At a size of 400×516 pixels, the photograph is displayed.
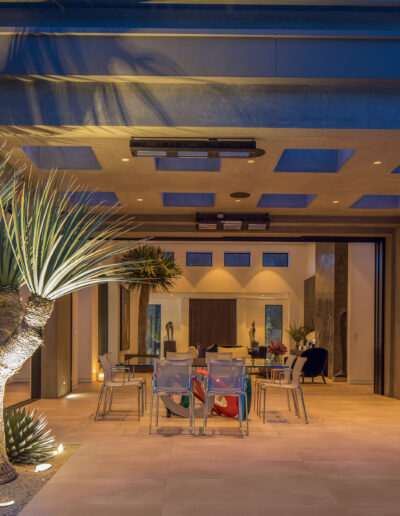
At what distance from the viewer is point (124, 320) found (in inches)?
593

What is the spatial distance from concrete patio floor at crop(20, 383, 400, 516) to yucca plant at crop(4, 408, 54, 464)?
0.95 feet

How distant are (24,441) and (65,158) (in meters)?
3.23

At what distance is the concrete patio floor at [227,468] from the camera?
4.25 metres

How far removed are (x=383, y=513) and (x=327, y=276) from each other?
989 cm

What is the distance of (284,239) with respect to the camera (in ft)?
36.4

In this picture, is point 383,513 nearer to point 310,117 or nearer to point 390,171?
point 310,117

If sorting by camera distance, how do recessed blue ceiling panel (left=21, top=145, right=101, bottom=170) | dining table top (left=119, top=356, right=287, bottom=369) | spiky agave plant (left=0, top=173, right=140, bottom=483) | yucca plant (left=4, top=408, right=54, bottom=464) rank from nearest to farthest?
spiky agave plant (left=0, top=173, right=140, bottom=483) < yucca plant (left=4, top=408, right=54, bottom=464) < recessed blue ceiling panel (left=21, top=145, right=101, bottom=170) < dining table top (left=119, top=356, right=287, bottom=369)

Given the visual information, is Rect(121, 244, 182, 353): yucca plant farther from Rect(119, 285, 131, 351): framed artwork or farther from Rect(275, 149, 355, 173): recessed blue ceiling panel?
Rect(275, 149, 355, 173): recessed blue ceiling panel

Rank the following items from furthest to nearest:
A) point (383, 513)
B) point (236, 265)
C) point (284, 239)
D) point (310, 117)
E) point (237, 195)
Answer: point (236, 265), point (284, 239), point (237, 195), point (310, 117), point (383, 513)

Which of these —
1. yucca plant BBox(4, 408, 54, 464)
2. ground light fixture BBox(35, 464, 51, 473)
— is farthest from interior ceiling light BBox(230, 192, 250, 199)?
ground light fixture BBox(35, 464, 51, 473)

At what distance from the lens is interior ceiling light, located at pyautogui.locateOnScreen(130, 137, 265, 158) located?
5.11 metres

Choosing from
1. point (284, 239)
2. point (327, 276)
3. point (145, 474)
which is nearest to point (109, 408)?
point (145, 474)

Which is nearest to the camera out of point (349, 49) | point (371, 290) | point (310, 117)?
point (349, 49)

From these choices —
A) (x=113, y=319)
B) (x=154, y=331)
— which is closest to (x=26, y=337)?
(x=113, y=319)
